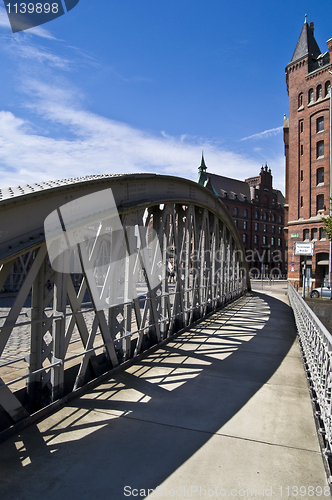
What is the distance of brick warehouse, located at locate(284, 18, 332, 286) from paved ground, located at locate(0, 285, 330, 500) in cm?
2839

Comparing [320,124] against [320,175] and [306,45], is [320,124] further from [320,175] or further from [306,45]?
[306,45]

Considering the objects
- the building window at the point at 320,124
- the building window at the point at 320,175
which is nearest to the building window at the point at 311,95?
the building window at the point at 320,124

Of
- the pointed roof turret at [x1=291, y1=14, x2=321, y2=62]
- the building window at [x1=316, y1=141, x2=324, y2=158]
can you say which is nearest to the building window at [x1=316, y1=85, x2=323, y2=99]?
the building window at [x1=316, y1=141, x2=324, y2=158]

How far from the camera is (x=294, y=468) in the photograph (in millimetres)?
3371

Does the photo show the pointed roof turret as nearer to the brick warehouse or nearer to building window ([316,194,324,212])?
the brick warehouse

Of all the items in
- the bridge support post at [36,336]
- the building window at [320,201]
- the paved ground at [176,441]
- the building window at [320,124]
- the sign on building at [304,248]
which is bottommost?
the paved ground at [176,441]

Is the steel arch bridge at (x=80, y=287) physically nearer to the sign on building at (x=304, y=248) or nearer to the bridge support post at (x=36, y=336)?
the bridge support post at (x=36, y=336)

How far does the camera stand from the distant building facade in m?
62.0

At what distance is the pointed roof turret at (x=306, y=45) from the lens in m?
36.5

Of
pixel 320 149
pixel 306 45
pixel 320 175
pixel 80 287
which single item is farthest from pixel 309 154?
pixel 80 287

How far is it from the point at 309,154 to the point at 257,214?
31.0m

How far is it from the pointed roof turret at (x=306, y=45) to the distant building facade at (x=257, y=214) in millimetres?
25038

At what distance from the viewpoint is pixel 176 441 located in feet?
12.8

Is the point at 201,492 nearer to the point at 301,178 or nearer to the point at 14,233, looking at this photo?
the point at 14,233
